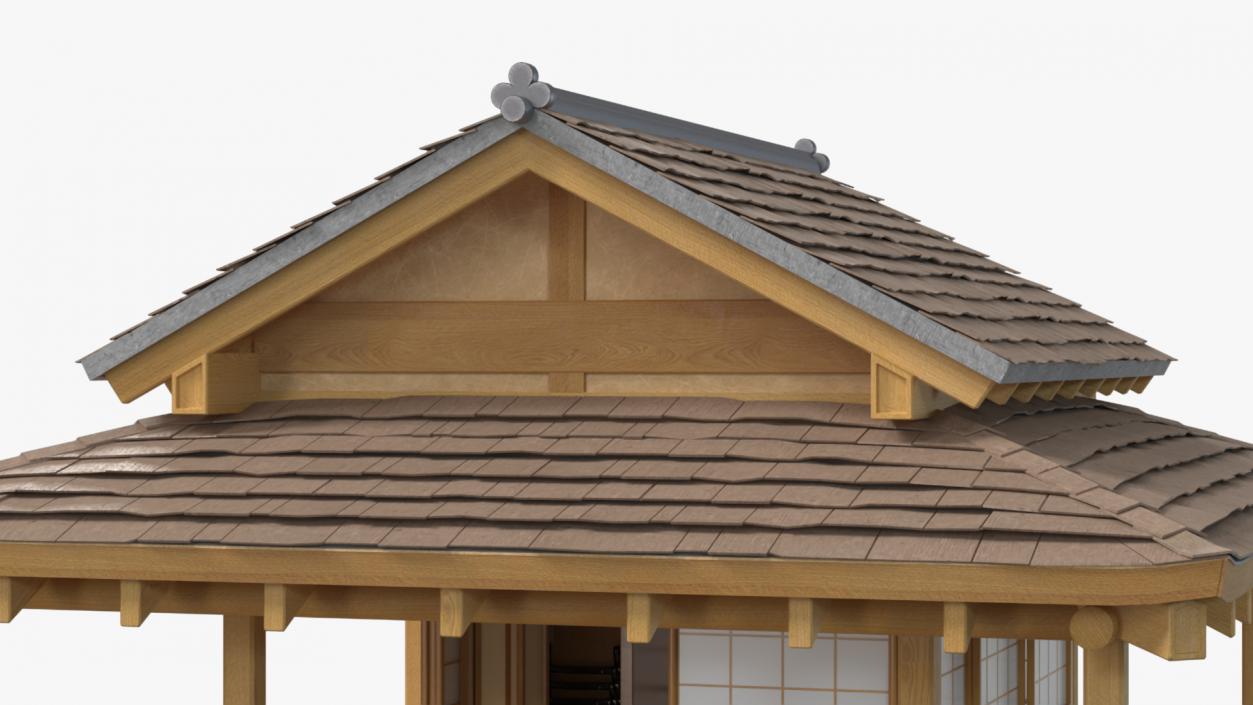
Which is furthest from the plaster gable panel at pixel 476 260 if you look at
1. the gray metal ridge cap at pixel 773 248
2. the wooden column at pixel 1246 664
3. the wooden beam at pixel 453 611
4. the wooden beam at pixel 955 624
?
the wooden column at pixel 1246 664

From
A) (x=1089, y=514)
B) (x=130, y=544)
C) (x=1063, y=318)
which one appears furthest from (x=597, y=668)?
(x=1089, y=514)

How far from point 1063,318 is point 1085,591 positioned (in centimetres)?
390

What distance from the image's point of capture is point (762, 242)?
10.0 m

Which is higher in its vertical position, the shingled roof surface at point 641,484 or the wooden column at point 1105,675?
the shingled roof surface at point 641,484

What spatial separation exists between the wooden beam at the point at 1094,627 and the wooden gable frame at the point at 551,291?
1275mm

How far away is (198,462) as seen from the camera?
10.6 m

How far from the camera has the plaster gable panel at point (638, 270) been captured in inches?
420

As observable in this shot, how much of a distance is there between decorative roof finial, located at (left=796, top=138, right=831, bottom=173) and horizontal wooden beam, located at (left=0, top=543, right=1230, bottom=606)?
517cm

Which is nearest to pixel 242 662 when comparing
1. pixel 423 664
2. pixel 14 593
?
pixel 14 593

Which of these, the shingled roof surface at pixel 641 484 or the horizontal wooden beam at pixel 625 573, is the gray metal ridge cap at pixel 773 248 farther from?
the horizontal wooden beam at pixel 625 573

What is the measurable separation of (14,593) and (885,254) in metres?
5.00

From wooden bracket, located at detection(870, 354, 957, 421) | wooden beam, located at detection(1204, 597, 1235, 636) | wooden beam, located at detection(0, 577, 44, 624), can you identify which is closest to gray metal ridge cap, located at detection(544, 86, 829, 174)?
wooden bracket, located at detection(870, 354, 957, 421)

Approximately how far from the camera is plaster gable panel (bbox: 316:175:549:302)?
10.9m

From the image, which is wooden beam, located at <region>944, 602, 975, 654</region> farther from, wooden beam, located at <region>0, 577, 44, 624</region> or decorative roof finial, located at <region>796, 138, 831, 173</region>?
decorative roof finial, located at <region>796, 138, 831, 173</region>
